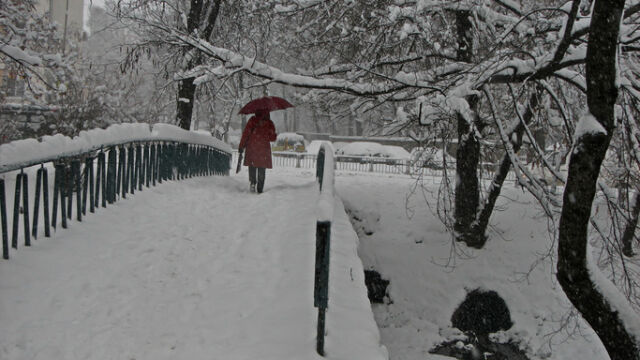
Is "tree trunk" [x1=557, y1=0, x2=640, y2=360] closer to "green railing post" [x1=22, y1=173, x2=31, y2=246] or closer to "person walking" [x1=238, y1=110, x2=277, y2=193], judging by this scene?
"green railing post" [x1=22, y1=173, x2=31, y2=246]

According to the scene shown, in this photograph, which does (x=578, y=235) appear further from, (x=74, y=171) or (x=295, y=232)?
(x=74, y=171)

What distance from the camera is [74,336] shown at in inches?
132

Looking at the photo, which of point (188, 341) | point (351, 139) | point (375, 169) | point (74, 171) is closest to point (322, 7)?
point (74, 171)

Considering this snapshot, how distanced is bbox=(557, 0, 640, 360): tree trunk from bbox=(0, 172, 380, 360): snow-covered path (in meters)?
1.79

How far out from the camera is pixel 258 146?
9.41 metres

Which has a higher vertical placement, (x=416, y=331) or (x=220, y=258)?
(x=220, y=258)

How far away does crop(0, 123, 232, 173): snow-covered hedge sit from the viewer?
3.94 meters

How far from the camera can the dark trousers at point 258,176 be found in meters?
9.34

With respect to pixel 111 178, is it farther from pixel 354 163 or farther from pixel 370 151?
pixel 370 151

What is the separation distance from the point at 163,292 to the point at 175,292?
10 centimetres

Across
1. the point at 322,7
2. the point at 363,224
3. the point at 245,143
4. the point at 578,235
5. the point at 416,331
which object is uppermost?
the point at 322,7

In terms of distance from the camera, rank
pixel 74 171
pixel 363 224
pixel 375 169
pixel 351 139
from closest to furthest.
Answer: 1. pixel 74 171
2. pixel 363 224
3. pixel 375 169
4. pixel 351 139

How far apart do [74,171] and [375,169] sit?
68.2 feet

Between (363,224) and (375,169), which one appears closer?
(363,224)
